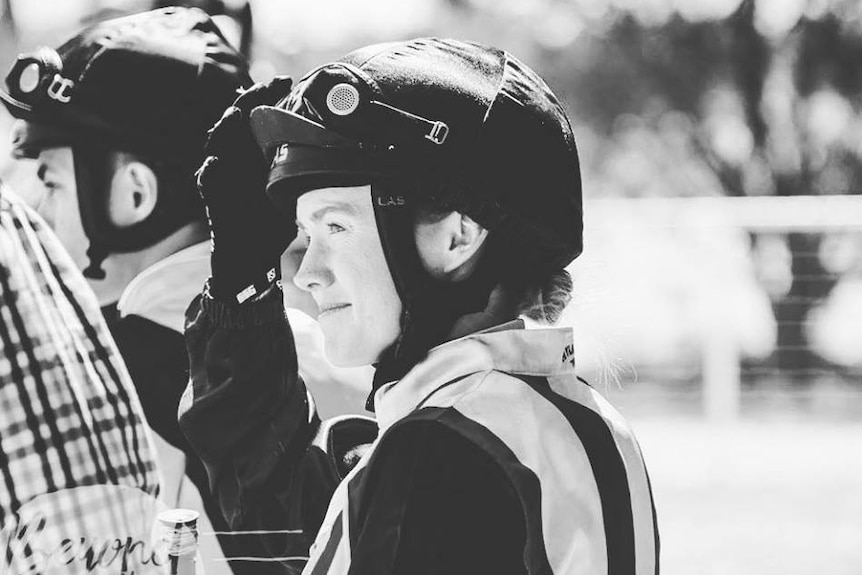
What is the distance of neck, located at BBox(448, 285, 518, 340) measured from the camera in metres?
1.43

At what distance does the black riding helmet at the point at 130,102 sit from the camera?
185cm

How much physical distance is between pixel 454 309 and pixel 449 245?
79 mm

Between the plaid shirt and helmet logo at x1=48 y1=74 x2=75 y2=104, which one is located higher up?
helmet logo at x1=48 y1=74 x2=75 y2=104

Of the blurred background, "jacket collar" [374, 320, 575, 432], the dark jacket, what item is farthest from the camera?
the blurred background

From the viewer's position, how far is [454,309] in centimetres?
142

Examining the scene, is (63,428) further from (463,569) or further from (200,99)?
(463,569)

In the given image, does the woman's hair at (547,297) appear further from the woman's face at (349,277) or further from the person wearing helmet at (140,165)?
the person wearing helmet at (140,165)

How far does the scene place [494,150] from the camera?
1.39m

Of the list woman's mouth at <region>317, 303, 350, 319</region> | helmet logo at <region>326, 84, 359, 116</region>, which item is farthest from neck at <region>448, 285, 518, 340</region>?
helmet logo at <region>326, 84, 359, 116</region>

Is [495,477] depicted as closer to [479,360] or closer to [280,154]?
[479,360]

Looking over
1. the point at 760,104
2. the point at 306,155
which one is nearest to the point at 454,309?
the point at 306,155

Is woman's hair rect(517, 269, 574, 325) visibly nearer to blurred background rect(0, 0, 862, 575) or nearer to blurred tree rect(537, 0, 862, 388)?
blurred background rect(0, 0, 862, 575)

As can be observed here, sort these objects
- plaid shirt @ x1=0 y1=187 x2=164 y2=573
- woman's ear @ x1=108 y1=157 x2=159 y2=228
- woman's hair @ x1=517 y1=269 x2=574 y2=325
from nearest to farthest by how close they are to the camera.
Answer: woman's hair @ x1=517 y1=269 x2=574 y2=325 < plaid shirt @ x1=0 y1=187 x2=164 y2=573 < woman's ear @ x1=108 y1=157 x2=159 y2=228

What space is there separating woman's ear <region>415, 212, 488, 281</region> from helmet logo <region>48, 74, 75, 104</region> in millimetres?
754
